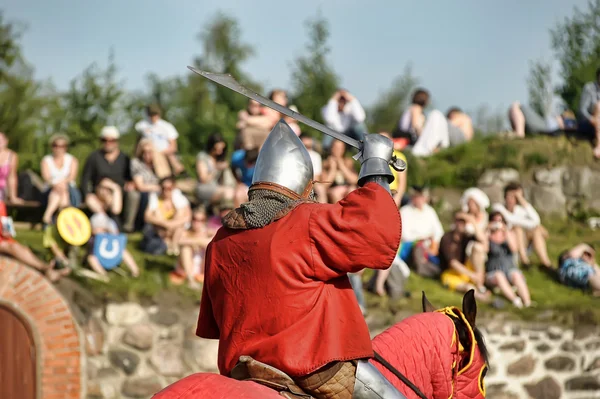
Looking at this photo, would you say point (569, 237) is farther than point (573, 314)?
Yes

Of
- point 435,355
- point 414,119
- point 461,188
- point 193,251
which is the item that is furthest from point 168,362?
point 435,355

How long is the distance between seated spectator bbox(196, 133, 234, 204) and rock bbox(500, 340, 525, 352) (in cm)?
332

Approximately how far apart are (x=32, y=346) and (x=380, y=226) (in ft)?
21.8

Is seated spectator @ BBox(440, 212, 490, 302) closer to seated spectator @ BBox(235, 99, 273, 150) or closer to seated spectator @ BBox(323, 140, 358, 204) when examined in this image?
seated spectator @ BBox(323, 140, 358, 204)

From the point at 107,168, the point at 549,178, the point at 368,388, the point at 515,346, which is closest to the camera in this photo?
the point at 368,388

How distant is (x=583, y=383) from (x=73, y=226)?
5.62 metres

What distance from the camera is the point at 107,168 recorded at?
36.3ft

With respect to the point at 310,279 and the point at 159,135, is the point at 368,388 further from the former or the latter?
the point at 159,135

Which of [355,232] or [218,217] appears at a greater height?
[355,232]

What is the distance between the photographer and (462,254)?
11.2m

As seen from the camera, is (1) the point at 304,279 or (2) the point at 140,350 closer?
(1) the point at 304,279

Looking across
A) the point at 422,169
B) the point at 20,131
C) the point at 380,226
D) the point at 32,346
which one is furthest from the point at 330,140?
the point at 380,226

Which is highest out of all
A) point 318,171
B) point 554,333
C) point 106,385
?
point 318,171

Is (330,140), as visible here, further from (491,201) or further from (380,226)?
(380,226)
